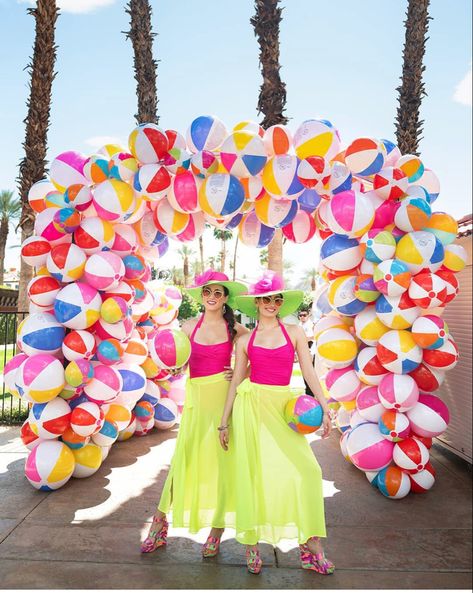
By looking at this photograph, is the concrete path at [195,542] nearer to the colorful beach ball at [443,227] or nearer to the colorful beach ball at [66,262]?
the colorful beach ball at [66,262]

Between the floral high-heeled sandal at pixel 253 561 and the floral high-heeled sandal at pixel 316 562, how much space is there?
0.94ft

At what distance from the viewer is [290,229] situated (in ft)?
16.3

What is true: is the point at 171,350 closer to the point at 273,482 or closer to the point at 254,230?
the point at 273,482

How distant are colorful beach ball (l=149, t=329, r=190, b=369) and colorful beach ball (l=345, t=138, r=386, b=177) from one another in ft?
7.49

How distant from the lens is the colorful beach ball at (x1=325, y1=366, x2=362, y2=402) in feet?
15.5

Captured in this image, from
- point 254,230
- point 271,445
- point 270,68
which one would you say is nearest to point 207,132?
point 254,230

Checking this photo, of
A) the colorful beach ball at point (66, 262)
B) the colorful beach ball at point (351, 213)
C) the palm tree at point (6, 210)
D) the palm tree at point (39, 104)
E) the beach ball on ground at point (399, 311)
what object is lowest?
the beach ball on ground at point (399, 311)

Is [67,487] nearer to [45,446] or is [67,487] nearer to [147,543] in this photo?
[45,446]

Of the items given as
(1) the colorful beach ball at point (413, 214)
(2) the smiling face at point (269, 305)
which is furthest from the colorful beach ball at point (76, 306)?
(1) the colorful beach ball at point (413, 214)

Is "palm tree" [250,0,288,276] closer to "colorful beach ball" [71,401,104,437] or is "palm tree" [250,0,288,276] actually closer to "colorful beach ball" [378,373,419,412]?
"colorful beach ball" [378,373,419,412]

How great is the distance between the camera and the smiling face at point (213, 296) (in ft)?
11.3

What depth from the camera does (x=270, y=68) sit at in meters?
8.51

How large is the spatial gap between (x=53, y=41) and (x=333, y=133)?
6.25 m

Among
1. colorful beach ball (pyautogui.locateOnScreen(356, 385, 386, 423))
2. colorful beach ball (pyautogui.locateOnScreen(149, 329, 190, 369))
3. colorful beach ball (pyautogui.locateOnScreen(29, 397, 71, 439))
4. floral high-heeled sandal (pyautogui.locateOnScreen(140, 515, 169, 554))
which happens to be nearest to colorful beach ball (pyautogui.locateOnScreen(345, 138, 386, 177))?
colorful beach ball (pyautogui.locateOnScreen(356, 385, 386, 423))
